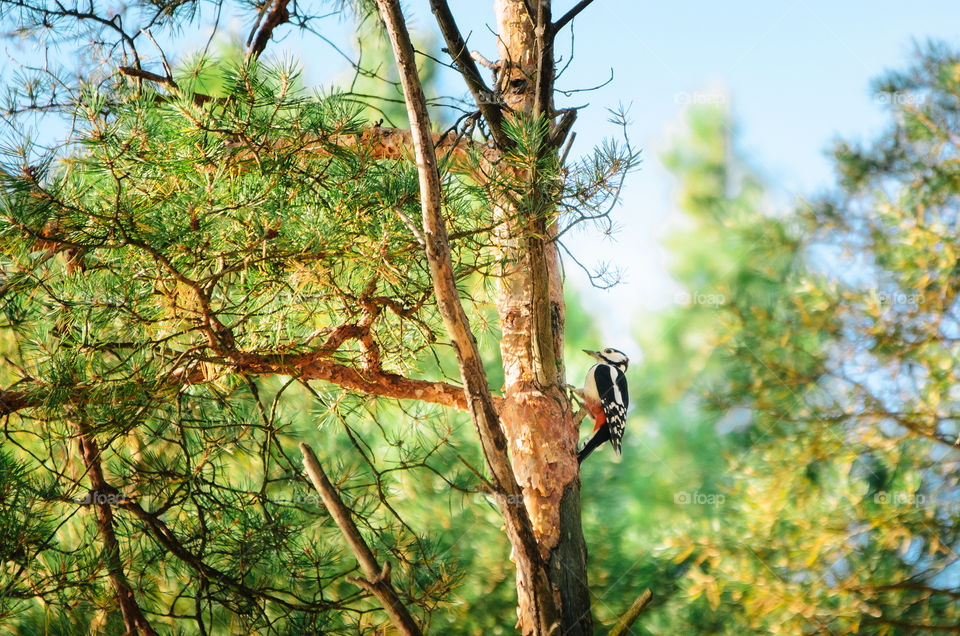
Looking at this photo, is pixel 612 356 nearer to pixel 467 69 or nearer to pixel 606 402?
pixel 606 402

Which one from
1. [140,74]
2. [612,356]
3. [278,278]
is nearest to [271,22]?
[140,74]

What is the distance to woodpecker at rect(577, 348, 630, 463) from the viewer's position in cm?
269

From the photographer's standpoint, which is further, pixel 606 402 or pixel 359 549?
pixel 606 402

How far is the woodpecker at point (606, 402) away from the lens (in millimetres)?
2691

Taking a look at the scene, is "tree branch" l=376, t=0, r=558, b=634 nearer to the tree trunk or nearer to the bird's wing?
the tree trunk

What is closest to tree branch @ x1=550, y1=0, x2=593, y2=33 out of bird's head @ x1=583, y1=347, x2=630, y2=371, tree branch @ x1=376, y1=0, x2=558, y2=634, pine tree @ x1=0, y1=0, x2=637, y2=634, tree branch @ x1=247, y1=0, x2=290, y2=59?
pine tree @ x1=0, y1=0, x2=637, y2=634

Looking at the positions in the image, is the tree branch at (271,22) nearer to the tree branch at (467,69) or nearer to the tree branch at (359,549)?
the tree branch at (467,69)

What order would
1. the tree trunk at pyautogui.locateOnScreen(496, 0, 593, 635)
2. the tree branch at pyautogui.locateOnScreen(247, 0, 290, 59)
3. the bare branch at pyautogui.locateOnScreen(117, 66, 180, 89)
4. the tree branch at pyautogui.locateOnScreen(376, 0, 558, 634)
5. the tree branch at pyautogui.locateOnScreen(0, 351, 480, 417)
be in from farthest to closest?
the tree branch at pyautogui.locateOnScreen(247, 0, 290, 59) → the bare branch at pyautogui.locateOnScreen(117, 66, 180, 89) → the tree branch at pyautogui.locateOnScreen(0, 351, 480, 417) → the tree trunk at pyautogui.locateOnScreen(496, 0, 593, 635) → the tree branch at pyautogui.locateOnScreen(376, 0, 558, 634)

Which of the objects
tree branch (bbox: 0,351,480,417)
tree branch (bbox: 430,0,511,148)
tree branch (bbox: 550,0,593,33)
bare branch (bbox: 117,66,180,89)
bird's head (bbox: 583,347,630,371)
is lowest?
tree branch (bbox: 0,351,480,417)

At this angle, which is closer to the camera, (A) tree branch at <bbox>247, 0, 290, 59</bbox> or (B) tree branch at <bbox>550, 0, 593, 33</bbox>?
(B) tree branch at <bbox>550, 0, 593, 33</bbox>

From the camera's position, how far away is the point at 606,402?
2.68 m

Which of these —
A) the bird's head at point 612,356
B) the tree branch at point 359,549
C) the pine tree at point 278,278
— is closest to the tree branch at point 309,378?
the pine tree at point 278,278

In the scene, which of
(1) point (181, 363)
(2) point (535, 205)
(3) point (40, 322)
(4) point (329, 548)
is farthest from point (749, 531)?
(3) point (40, 322)

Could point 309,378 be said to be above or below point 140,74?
below
